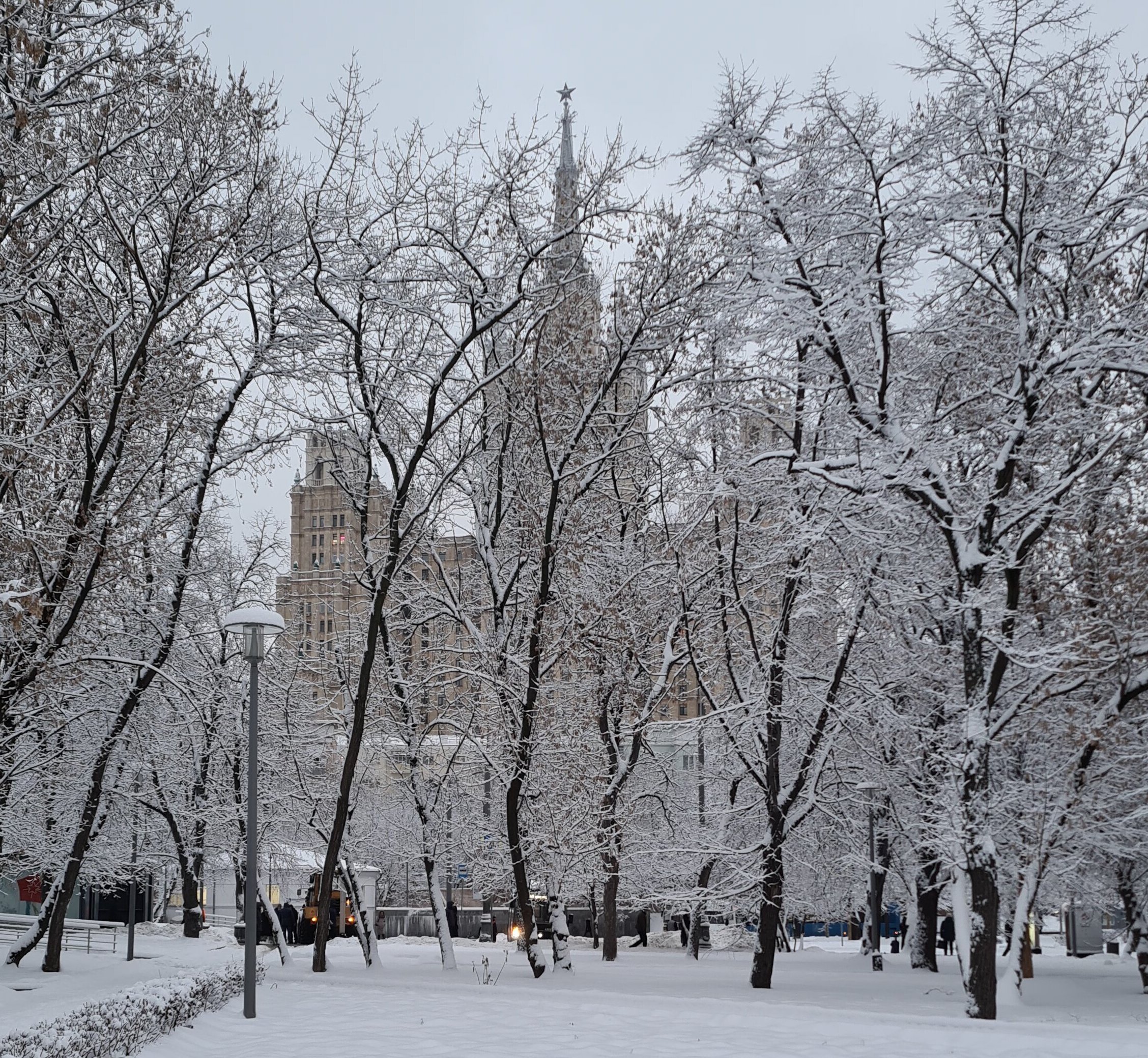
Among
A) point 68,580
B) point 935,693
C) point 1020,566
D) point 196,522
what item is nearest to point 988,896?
point 935,693

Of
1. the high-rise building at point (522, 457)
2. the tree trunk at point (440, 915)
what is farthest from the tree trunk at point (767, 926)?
the tree trunk at point (440, 915)

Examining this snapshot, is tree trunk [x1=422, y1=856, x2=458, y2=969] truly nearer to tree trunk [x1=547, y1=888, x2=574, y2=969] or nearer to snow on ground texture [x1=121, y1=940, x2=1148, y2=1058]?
snow on ground texture [x1=121, y1=940, x2=1148, y2=1058]

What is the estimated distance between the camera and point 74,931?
111 ft

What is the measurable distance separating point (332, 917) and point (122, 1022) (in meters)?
34.1

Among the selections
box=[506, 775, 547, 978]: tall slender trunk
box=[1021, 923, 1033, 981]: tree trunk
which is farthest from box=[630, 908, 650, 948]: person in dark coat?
box=[506, 775, 547, 978]: tall slender trunk

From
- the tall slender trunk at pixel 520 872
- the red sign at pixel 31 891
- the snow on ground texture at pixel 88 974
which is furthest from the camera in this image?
the red sign at pixel 31 891

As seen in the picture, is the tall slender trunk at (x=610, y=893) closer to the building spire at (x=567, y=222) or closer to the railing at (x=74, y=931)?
the building spire at (x=567, y=222)

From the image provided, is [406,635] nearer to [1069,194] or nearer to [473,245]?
[473,245]

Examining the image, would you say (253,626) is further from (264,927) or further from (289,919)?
(289,919)

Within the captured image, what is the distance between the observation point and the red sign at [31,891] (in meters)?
36.4

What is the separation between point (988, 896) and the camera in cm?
1566

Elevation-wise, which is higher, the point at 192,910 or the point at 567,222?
the point at 567,222

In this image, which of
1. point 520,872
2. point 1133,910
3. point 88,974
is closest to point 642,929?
point 1133,910

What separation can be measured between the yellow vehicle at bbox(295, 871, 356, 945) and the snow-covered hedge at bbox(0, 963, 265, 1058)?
23.3 metres
